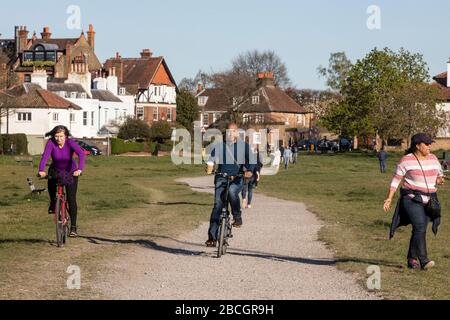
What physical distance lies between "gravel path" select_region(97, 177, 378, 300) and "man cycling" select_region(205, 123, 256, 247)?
0.58 meters

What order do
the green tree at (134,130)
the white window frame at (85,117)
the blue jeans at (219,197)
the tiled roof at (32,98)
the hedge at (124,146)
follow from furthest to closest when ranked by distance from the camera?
the white window frame at (85,117) < the green tree at (134,130) < the tiled roof at (32,98) < the hedge at (124,146) < the blue jeans at (219,197)

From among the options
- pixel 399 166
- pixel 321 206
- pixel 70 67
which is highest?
pixel 70 67

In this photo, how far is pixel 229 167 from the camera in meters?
15.5

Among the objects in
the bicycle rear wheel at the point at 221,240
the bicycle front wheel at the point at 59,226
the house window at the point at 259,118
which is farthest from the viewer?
the house window at the point at 259,118

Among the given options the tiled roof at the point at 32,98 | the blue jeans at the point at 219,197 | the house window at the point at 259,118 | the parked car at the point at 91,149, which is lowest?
the parked car at the point at 91,149

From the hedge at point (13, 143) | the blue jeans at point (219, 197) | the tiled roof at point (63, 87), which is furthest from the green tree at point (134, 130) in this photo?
the blue jeans at point (219, 197)

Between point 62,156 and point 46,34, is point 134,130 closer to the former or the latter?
point 46,34

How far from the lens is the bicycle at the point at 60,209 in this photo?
51.4 feet

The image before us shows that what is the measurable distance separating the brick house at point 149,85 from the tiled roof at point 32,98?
19.0 m

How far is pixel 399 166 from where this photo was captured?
1329 cm

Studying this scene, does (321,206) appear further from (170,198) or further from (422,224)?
(422,224)

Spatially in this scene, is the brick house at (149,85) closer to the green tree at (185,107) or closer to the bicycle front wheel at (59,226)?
the green tree at (185,107)

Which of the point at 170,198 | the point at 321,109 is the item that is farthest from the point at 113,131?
the point at 170,198
